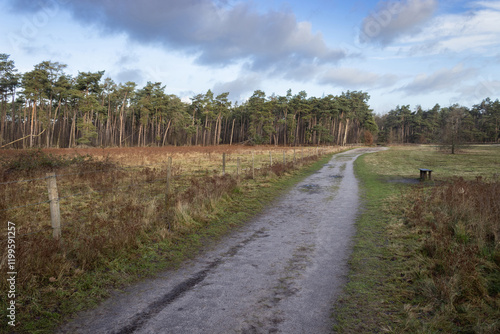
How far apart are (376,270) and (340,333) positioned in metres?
2.07

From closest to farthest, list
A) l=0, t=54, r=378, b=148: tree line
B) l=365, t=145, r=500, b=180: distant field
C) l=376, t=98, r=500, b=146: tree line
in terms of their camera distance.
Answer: l=365, t=145, r=500, b=180: distant field
l=0, t=54, r=378, b=148: tree line
l=376, t=98, r=500, b=146: tree line

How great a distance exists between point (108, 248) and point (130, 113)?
86792mm

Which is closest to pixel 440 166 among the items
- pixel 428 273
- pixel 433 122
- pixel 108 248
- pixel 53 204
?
pixel 428 273

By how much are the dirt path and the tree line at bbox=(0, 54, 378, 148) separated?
4370 cm

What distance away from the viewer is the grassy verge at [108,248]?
3.83m

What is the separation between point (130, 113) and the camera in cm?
8344

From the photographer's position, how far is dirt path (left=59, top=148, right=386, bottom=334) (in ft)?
11.1

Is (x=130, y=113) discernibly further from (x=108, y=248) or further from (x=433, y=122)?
(x=433, y=122)

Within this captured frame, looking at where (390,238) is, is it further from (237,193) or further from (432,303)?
(237,193)

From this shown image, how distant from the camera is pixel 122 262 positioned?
5.16 metres

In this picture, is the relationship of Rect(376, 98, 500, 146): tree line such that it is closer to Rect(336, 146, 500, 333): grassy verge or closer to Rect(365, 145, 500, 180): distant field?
Rect(365, 145, 500, 180): distant field

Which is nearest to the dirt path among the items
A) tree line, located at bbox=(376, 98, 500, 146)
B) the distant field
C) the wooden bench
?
the wooden bench

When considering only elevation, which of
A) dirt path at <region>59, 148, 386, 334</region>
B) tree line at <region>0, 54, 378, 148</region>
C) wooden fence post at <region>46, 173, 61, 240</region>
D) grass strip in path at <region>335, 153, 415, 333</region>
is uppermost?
tree line at <region>0, 54, 378, 148</region>

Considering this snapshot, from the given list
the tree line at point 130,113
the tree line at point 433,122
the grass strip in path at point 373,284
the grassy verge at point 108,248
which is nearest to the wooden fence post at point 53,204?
the grassy verge at point 108,248
